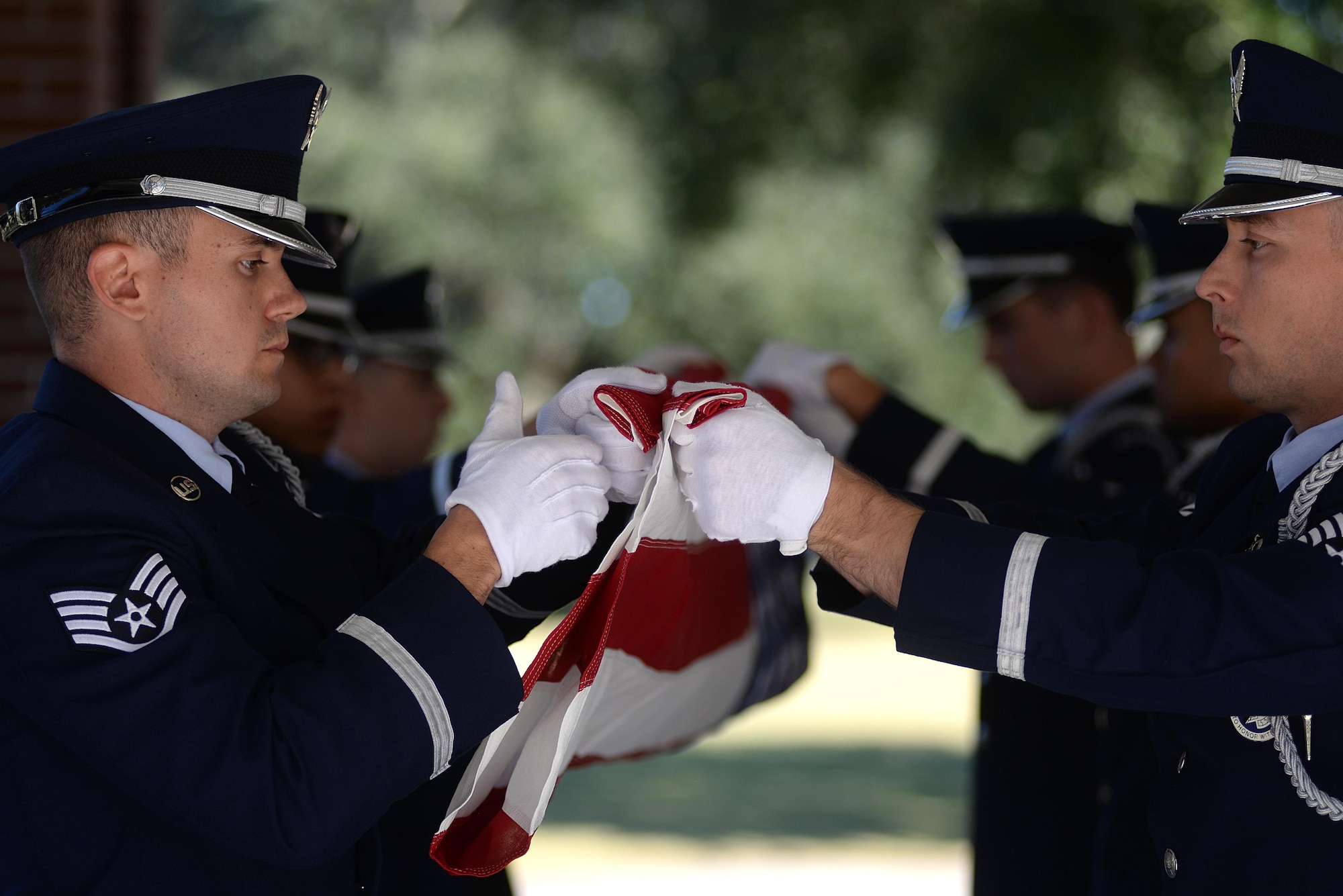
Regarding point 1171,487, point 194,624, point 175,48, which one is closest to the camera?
point 194,624

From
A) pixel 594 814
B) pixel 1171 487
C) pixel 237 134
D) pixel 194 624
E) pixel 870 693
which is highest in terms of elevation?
pixel 237 134

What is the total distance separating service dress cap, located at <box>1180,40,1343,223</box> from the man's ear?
1584 mm

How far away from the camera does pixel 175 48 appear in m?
22.3

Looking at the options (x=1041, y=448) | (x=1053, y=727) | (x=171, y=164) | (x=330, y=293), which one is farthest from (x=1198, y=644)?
(x=330, y=293)

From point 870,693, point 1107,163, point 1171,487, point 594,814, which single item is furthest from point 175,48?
point 1171,487

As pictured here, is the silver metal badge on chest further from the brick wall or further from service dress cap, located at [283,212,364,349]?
the brick wall

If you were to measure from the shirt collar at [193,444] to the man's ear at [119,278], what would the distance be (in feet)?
0.43

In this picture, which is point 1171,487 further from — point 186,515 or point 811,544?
point 186,515

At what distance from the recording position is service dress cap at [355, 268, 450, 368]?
4969 millimetres

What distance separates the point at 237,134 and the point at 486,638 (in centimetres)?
83

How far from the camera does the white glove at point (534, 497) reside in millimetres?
1979

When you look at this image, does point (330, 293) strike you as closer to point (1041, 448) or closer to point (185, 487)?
point (185, 487)

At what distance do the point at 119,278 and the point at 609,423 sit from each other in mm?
752

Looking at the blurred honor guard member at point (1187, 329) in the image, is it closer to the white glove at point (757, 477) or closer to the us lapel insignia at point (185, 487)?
the white glove at point (757, 477)
